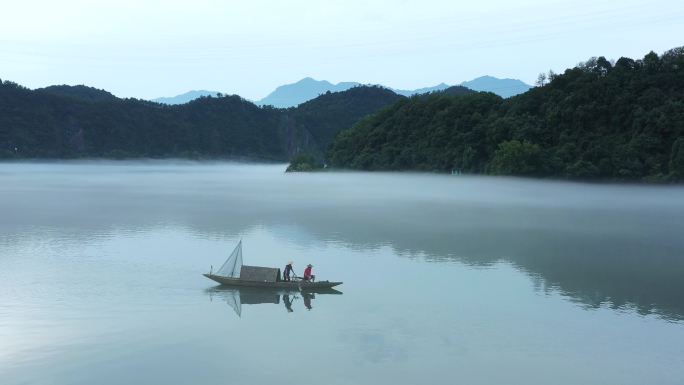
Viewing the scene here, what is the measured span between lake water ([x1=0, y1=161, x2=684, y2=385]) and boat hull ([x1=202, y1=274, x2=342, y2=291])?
1.66ft

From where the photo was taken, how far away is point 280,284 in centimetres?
2459

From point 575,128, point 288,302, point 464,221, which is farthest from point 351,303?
point 575,128

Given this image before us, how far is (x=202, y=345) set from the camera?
1795 centimetres

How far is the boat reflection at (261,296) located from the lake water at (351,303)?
13 centimetres

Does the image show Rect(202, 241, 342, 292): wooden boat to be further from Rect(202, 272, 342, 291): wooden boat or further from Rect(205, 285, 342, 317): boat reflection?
Rect(205, 285, 342, 317): boat reflection

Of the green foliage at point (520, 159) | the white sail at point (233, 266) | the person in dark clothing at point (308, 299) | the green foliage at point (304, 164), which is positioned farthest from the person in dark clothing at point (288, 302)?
the green foliage at point (304, 164)

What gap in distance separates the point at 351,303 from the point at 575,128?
7928cm

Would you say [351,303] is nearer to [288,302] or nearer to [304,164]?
[288,302]

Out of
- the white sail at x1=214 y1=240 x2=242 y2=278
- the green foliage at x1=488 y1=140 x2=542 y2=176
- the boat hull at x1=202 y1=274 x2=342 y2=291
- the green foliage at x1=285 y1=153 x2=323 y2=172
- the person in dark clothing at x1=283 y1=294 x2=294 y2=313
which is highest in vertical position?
the green foliage at x1=488 y1=140 x2=542 y2=176

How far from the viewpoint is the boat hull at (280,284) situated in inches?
958

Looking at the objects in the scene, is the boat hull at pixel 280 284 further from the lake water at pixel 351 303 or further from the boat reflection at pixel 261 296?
the lake water at pixel 351 303

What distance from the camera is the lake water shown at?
16438 mm

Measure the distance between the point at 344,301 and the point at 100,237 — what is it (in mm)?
20460

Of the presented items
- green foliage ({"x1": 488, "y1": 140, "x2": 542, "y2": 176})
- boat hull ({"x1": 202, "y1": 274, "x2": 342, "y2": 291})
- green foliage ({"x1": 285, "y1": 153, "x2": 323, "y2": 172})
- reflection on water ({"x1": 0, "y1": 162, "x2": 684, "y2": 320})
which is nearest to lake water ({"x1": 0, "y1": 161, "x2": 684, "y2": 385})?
reflection on water ({"x1": 0, "y1": 162, "x2": 684, "y2": 320})
